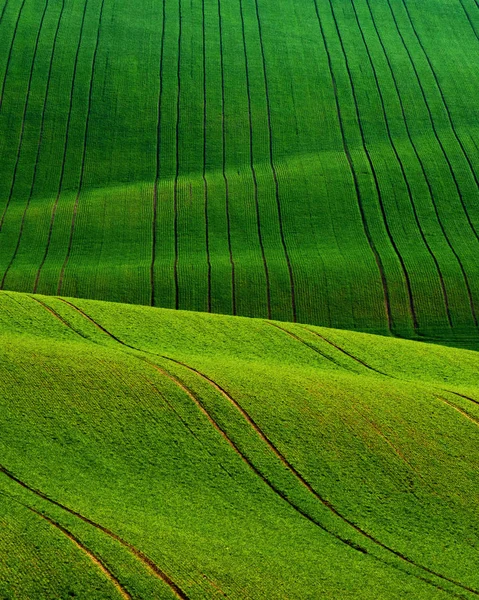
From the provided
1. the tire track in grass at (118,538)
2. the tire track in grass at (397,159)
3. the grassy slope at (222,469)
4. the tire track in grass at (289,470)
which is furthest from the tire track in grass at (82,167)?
the tire track in grass at (118,538)

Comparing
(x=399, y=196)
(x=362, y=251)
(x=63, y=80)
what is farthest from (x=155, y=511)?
(x=63, y=80)

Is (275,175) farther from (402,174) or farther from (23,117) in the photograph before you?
(23,117)

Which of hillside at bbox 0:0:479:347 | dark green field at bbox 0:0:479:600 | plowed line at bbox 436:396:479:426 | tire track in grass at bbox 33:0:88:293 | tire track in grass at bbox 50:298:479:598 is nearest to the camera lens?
dark green field at bbox 0:0:479:600

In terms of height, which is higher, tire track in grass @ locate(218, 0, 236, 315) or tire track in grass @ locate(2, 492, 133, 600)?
tire track in grass @ locate(218, 0, 236, 315)

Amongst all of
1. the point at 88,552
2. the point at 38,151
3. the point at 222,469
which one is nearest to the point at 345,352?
the point at 222,469

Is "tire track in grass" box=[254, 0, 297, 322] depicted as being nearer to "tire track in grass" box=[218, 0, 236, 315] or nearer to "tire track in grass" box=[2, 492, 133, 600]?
"tire track in grass" box=[218, 0, 236, 315]

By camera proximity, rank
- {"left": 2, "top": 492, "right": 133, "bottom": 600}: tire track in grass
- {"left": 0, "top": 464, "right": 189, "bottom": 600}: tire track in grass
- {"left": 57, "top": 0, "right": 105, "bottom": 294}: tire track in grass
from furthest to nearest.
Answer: {"left": 57, "top": 0, "right": 105, "bottom": 294}: tire track in grass
{"left": 0, "top": 464, "right": 189, "bottom": 600}: tire track in grass
{"left": 2, "top": 492, "right": 133, "bottom": 600}: tire track in grass

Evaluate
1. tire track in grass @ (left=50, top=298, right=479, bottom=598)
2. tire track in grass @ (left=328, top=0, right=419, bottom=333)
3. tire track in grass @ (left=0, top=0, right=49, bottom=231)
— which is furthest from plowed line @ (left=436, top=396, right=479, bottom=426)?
tire track in grass @ (left=0, top=0, right=49, bottom=231)
